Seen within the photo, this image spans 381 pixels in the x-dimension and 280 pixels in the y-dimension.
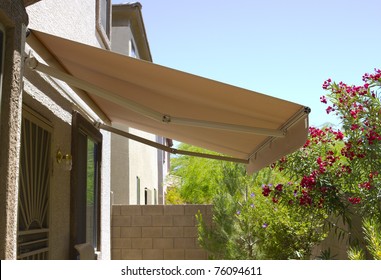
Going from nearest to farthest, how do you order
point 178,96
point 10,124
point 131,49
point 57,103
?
point 10,124 < point 178,96 < point 57,103 < point 131,49

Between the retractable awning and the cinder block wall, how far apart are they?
9720mm

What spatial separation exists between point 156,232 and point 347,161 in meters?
8.46

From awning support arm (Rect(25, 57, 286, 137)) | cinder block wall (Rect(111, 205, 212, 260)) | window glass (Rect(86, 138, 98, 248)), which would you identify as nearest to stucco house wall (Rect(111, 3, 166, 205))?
cinder block wall (Rect(111, 205, 212, 260))

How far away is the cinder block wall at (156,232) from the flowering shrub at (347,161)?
5925 mm

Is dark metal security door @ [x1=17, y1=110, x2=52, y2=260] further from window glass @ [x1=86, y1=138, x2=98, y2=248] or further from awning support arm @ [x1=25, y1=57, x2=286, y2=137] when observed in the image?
window glass @ [x1=86, y1=138, x2=98, y2=248]

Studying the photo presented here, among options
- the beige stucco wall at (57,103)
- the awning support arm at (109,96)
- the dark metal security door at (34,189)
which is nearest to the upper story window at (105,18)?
the beige stucco wall at (57,103)

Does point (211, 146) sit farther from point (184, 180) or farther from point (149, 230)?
point (184, 180)

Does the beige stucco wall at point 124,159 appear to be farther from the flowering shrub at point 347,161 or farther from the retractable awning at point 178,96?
the retractable awning at point 178,96

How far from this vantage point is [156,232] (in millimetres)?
17156

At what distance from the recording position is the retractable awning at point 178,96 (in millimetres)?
5422

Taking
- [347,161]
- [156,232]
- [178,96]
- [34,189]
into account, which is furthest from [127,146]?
[178,96]

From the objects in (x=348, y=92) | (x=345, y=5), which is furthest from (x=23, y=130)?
(x=345, y=5)

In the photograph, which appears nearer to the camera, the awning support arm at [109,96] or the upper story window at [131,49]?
the awning support arm at [109,96]

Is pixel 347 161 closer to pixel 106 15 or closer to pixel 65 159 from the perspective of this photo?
pixel 65 159
